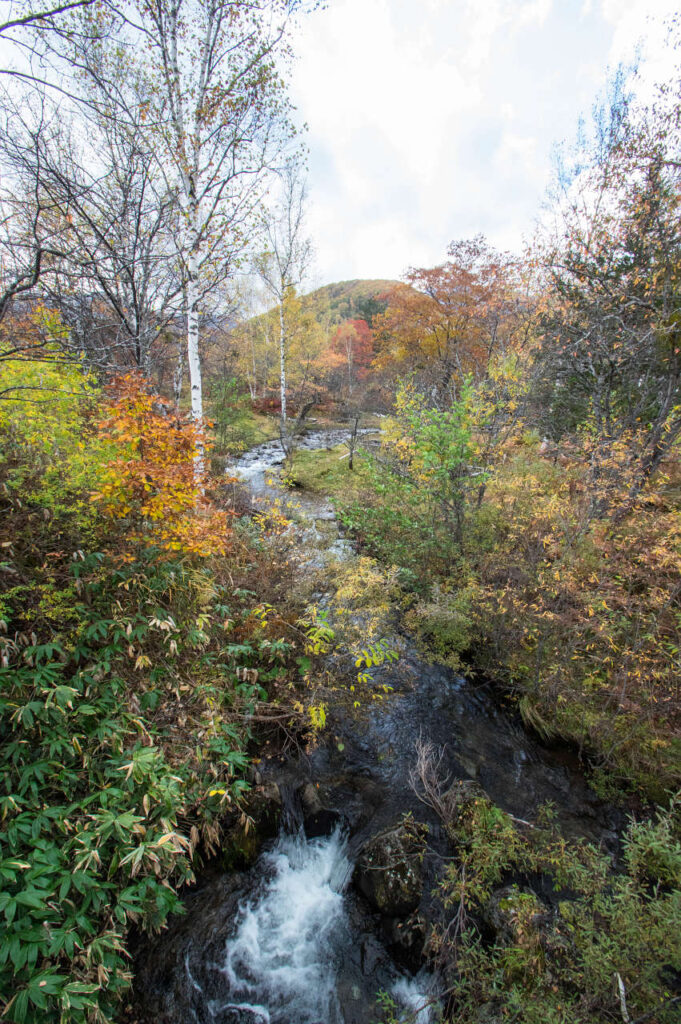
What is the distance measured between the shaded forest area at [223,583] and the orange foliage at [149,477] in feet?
0.12

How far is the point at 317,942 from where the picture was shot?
3691 millimetres

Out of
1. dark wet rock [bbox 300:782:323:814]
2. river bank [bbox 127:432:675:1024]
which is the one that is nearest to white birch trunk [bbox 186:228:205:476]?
river bank [bbox 127:432:675:1024]

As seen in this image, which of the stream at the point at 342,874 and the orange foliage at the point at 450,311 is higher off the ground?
the orange foliage at the point at 450,311

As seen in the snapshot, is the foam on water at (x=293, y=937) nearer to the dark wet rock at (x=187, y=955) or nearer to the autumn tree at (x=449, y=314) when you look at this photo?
the dark wet rock at (x=187, y=955)

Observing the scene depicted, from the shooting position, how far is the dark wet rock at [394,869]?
3.70 m

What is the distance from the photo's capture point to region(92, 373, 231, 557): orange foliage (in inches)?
155

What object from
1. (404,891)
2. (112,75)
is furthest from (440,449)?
(112,75)

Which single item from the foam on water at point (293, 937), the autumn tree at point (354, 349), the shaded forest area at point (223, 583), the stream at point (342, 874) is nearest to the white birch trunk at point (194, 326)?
the shaded forest area at point (223, 583)

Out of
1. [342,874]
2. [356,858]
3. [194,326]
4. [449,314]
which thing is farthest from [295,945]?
[449,314]

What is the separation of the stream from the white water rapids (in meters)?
0.01

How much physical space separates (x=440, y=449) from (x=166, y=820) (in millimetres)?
6414

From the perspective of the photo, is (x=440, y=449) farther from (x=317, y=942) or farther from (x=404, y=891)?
(x=317, y=942)

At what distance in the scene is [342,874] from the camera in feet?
13.6

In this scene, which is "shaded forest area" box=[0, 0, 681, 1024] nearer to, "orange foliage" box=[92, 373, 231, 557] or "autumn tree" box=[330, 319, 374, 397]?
"orange foliage" box=[92, 373, 231, 557]
